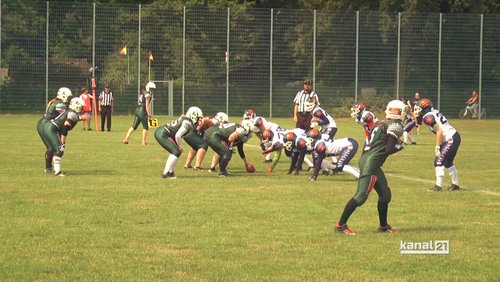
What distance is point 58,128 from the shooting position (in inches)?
802

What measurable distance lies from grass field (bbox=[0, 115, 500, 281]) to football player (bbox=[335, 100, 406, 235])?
0.28m

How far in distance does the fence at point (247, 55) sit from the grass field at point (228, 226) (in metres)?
31.9

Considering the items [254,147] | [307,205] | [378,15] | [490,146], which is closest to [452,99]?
[378,15]

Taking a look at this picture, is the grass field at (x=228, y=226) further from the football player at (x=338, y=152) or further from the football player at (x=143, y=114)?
the football player at (x=143, y=114)

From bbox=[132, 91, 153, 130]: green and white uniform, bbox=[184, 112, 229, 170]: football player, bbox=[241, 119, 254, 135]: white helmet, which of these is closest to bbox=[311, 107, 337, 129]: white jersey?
bbox=[241, 119, 254, 135]: white helmet

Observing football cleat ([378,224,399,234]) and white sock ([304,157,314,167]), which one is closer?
football cleat ([378,224,399,234])

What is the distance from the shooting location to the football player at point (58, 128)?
2011cm

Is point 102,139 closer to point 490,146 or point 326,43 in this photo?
point 490,146

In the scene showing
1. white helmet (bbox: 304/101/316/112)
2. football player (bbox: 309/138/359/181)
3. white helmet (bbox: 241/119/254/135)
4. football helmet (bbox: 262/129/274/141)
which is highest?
white helmet (bbox: 304/101/316/112)

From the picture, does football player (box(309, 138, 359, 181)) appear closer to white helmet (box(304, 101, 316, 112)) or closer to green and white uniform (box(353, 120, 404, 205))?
white helmet (box(304, 101, 316, 112))

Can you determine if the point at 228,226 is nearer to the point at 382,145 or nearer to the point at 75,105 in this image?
the point at 382,145

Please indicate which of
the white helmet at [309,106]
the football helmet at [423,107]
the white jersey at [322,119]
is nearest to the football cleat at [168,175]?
the white jersey at [322,119]

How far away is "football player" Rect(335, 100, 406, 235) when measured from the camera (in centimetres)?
1236

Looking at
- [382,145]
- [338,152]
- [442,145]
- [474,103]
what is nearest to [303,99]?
[338,152]
